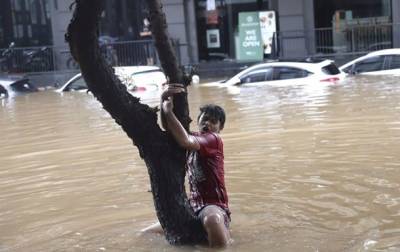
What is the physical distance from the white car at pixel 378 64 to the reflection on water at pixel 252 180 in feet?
15.2

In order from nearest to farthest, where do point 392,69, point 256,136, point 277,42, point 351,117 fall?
point 256,136 → point 351,117 → point 392,69 → point 277,42

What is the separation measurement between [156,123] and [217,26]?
25.2 meters

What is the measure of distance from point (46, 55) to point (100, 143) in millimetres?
18589

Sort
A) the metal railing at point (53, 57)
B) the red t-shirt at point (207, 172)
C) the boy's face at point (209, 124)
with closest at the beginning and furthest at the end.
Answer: the red t-shirt at point (207, 172) < the boy's face at point (209, 124) < the metal railing at point (53, 57)

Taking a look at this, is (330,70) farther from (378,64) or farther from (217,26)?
A: (217,26)

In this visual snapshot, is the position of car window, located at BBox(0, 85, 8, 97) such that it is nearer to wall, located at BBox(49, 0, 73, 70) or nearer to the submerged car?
the submerged car

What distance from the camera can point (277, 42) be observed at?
94.8 feet

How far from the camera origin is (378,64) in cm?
2053

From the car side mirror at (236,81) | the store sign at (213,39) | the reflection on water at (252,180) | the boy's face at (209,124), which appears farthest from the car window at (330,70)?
the boy's face at (209,124)

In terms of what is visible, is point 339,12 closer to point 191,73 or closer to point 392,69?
point 392,69

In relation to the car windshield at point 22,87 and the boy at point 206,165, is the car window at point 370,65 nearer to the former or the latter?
the car windshield at point 22,87

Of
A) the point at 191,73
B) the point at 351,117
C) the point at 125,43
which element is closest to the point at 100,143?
the point at 351,117

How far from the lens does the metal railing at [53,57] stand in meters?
29.0

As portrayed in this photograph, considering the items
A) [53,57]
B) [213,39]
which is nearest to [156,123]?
[53,57]
